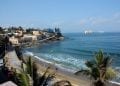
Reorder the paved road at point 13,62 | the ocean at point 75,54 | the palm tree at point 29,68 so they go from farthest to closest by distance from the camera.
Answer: the ocean at point 75,54 < the paved road at point 13,62 < the palm tree at point 29,68

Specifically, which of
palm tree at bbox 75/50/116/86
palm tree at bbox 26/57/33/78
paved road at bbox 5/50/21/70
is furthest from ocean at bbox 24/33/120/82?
palm tree at bbox 26/57/33/78

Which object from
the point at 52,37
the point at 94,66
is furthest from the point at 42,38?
the point at 94,66

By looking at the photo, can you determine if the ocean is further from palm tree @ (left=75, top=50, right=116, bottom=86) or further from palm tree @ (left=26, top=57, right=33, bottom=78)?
palm tree @ (left=26, top=57, right=33, bottom=78)

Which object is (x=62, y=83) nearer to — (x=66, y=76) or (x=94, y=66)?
(x=94, y=66)

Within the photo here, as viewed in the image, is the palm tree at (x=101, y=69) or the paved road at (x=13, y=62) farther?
the paved road at (x=13, y=62)

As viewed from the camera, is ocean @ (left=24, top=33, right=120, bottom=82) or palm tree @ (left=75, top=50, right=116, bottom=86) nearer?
palm tree @ (left=75, top=50, right=116, bottom=86)

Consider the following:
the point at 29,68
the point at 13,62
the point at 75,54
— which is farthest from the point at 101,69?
the point at 75,54

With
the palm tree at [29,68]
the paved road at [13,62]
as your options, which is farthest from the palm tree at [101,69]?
the paved road at [13,62]

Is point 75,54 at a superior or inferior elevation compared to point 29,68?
inferior

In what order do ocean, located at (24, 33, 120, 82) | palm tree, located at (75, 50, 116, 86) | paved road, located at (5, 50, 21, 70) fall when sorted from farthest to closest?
ocean, located at (24, 33, 120, 82), paved road, located at (5, 50, 21, 70), palm tree, located at (75, 50, 116, 86)

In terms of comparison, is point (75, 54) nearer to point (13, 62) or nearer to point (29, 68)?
point (13, 62)

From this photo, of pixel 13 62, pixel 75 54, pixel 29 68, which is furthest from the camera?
pixel 75 54

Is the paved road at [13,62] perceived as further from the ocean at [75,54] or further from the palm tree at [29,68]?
the palm tree at [29,68]

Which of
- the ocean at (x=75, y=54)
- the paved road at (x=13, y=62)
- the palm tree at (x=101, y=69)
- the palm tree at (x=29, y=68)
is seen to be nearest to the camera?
the palm tree at (x=29, y=68)
